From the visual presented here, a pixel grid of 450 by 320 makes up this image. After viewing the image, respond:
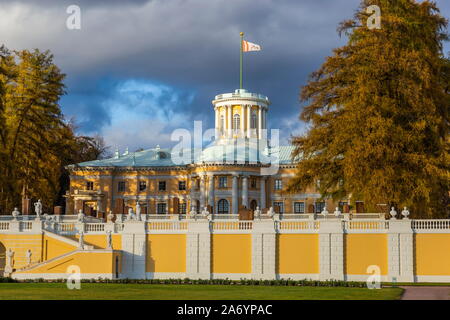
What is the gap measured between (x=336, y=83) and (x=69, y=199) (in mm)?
51338

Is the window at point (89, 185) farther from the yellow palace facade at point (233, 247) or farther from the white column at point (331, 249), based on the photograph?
the white column at point (331, 249)

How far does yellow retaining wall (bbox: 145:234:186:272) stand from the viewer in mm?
40969

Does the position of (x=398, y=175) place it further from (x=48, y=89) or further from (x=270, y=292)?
(x=48, y=89)

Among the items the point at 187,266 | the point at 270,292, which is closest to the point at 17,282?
the point at 187,266

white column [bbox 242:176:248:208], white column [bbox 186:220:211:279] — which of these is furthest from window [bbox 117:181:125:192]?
white column [bbox 186:220:211:279]

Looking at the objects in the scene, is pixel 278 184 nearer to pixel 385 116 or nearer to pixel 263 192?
pixel 263 192

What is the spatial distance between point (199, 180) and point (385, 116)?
4965 centimetres

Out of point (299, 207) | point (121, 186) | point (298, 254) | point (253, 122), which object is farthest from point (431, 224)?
point (253, 122)

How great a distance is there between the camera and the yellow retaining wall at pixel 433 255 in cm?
3881

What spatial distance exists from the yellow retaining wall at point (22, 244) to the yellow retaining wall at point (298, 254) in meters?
13.8

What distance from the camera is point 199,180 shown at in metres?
90.6

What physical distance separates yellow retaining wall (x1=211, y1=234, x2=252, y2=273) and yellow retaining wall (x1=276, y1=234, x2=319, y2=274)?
5.63 ft

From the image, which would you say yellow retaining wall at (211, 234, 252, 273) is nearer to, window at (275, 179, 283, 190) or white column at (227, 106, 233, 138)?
window at (275, 179, 283, 190)

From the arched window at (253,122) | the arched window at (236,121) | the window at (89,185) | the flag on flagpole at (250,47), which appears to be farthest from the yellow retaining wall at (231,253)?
the arched window at (253,122)
